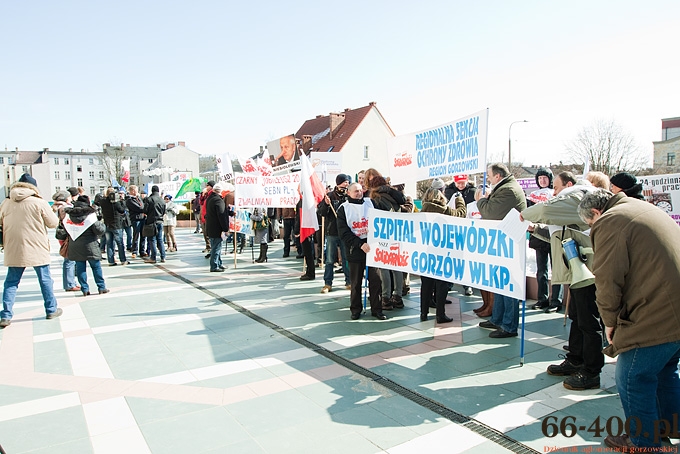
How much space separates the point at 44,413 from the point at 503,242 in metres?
4.59

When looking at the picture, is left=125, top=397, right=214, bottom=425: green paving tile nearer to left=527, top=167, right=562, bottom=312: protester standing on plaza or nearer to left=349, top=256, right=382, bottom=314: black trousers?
left=349, top=256, right=382, bottom=314: black trousers

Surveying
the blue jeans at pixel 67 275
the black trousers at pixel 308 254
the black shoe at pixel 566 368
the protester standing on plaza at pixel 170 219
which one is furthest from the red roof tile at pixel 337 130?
the black shoe at pixel 566 368

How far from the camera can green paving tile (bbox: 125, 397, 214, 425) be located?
3.80 m

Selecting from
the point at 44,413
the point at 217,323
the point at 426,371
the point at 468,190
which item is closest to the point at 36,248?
the point at 217,323

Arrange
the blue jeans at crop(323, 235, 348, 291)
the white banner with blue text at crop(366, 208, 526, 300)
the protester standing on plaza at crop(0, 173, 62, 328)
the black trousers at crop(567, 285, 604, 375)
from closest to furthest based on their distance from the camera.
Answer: the black trousers at crop(567, 285, 604, 375) < the white banner with blue text at crop(366, 208, 526, 300) < the protester standing on plaza at crop(0, 173, 62, 328) < the blue jeans at crop(323, 235, 348, 291)

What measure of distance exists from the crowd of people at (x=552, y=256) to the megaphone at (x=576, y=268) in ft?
0.06

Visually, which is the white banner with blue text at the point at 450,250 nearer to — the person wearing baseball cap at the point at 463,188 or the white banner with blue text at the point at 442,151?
the white banner with blue text at the point at 442,151

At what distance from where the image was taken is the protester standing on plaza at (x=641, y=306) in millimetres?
2863

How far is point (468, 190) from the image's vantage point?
9.63 metres

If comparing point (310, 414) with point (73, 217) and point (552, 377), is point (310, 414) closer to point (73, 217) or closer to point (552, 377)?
point (552, 377)

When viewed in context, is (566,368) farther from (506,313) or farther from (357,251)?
(357,251)

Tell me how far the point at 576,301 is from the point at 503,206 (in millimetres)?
1598

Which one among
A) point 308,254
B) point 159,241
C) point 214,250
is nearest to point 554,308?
point 308,254

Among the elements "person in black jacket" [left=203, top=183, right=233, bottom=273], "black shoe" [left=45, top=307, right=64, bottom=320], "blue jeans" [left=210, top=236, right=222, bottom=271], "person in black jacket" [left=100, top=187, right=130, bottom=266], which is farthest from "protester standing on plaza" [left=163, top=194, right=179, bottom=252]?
"black shoe" [left=45, top=307, right=64, bottom=320]
